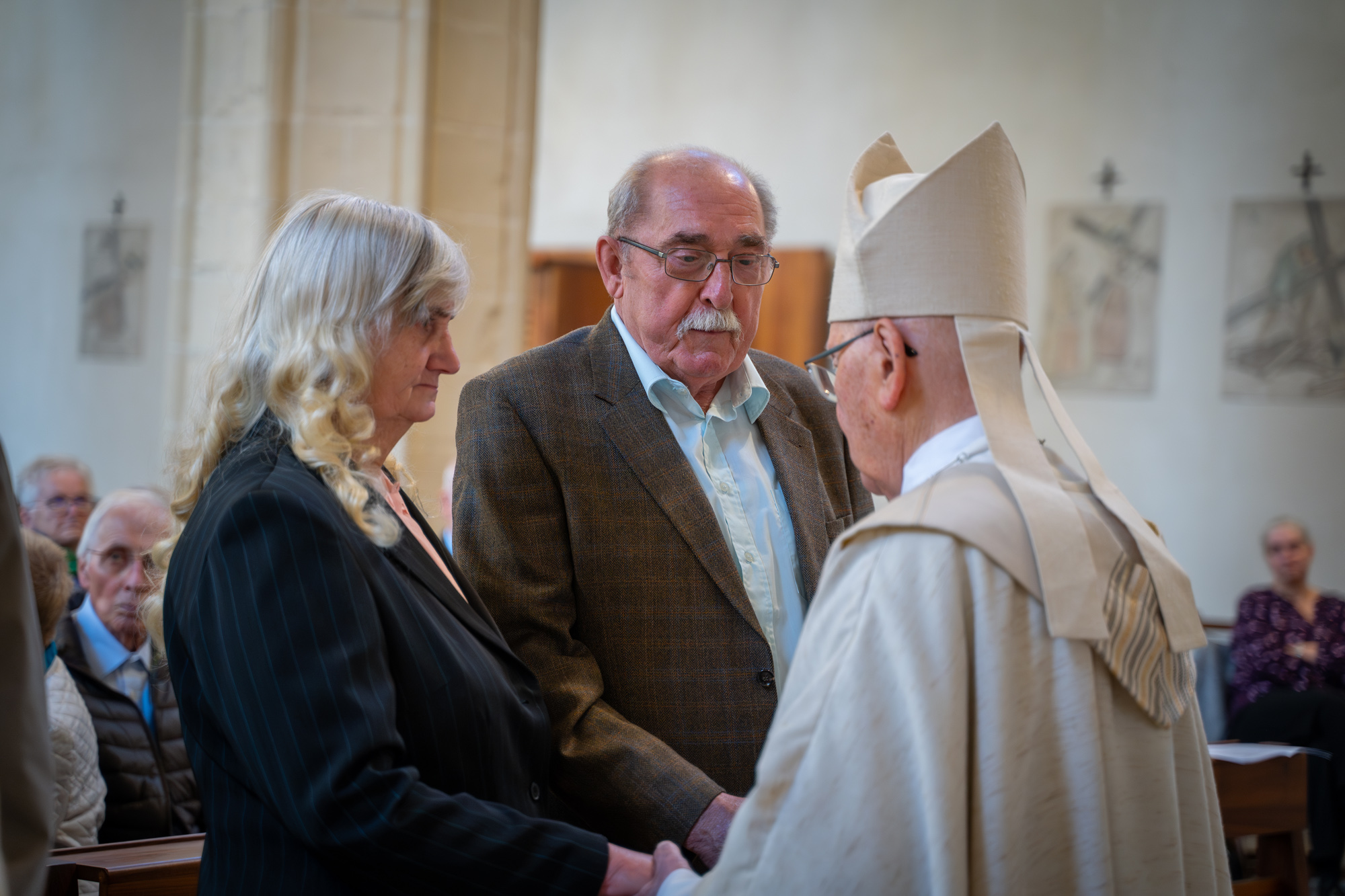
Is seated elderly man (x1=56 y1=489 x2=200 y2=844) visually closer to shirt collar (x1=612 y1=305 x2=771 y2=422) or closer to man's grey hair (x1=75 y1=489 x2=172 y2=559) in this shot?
man's grey hair (x1=75 y1=489 x2=172 y2=559)

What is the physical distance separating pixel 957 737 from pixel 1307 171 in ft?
25.0

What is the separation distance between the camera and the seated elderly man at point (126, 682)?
306cm

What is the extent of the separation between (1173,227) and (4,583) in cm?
789

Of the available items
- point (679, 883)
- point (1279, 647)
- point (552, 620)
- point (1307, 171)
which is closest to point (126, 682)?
point (552, 620)

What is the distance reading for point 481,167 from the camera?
499 centimetres

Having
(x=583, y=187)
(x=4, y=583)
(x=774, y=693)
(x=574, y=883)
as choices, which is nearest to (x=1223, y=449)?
(x=583, y=187)

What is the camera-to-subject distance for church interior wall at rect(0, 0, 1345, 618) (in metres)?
7.64

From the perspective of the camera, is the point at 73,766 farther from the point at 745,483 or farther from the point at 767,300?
the point at 767,300

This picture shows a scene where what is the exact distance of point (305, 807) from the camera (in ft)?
4.66

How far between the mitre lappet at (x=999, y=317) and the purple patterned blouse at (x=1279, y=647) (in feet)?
17.4

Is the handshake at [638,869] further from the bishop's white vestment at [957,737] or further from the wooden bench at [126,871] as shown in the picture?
the wooden bench at [126,871]

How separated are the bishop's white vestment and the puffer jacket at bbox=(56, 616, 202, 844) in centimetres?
220

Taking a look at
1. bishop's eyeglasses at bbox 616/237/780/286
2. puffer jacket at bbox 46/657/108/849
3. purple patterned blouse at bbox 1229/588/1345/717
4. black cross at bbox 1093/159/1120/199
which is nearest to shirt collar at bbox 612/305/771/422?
bishop's eyeglasses at bbox 616/237/780/286

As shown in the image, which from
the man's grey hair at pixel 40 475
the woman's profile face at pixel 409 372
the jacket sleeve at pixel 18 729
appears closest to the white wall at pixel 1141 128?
the man's grey hair at pixel 40 475
